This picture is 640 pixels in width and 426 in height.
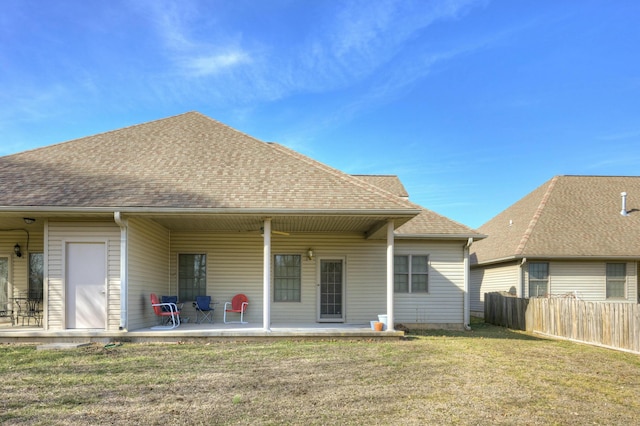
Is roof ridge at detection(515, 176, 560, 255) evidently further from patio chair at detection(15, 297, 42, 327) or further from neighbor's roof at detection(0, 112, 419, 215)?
patio chair at detection(15, 297, 42, 327)

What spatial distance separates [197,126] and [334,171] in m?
4.75

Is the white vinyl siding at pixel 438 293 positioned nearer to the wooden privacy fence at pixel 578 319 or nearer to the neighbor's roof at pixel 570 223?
the wooden privacy fence at pixel 578 319

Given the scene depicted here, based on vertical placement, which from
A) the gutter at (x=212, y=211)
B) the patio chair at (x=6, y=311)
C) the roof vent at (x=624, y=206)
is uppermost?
the roof vent at (x=624, y=206)

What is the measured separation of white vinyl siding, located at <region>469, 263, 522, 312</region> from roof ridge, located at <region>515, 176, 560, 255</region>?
0.72 m

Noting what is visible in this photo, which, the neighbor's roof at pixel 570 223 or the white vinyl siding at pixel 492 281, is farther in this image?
the white vinyl siding at pixel 492 281

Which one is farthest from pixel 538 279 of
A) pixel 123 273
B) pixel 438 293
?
pixel 123 273

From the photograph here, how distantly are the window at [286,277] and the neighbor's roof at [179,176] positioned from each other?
3056 mm

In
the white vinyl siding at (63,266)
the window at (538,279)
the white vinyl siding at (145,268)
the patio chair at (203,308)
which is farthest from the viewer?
the window at (538,279)

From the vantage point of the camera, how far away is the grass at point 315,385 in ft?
17.1

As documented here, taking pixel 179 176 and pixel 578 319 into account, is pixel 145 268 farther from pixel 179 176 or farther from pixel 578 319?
pixel 578 319

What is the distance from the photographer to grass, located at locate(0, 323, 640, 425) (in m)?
5.23

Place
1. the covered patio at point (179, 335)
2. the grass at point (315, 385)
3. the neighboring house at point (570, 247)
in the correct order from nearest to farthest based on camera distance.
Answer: the grass at point (315, 385)
the covered patio at point (179, 335)
the neighboring house at point (570, 247)

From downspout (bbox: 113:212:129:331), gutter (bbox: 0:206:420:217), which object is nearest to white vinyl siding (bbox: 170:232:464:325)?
downspout (bbox: 113:212:129:331)

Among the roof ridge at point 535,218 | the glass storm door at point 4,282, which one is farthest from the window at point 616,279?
the glass storm door at point 4,282
